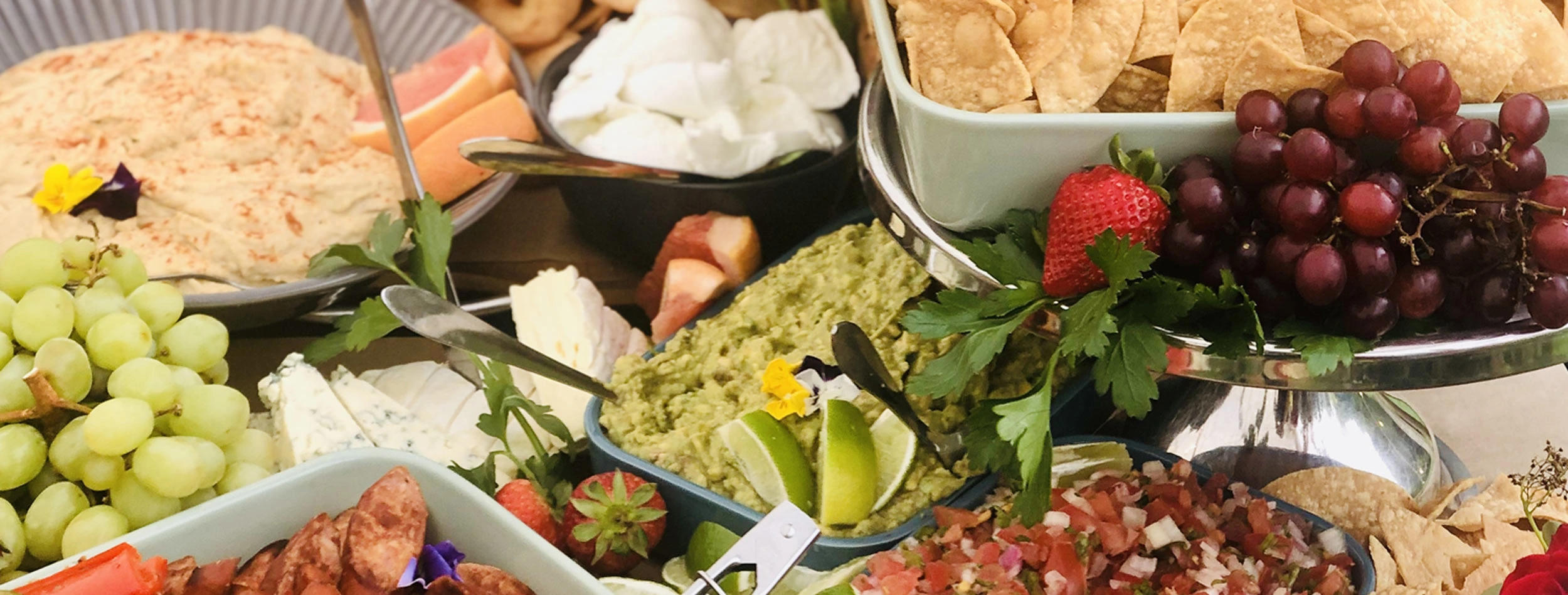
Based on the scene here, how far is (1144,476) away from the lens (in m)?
0.90

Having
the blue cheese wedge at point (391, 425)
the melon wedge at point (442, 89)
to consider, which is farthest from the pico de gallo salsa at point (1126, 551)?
the melon wedge at point (442, 89)

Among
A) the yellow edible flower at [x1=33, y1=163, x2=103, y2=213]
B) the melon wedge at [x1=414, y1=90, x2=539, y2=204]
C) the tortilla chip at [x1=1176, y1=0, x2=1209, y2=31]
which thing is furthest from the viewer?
the melon wedge at [x1=414, y1=90, x2=539, y2=204]

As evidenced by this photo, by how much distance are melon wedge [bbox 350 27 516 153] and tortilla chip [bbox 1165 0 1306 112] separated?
0.92m

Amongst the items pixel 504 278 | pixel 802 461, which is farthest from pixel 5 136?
pixel 802 461

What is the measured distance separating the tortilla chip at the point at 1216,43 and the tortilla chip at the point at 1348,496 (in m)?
0.35

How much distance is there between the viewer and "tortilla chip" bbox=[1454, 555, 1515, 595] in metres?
0.79

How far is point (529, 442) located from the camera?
105 centimetres

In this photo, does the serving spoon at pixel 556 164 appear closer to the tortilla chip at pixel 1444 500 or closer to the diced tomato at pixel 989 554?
the diced tomato at pixel 989 554

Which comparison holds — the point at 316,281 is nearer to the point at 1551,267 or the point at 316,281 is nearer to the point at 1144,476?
the point at 1144,476

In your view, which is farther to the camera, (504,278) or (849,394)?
(504,278)

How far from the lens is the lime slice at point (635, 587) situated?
0.87 metres

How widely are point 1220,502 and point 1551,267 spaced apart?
316 millimetres

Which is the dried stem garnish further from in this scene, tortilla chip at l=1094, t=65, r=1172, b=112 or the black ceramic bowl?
the black ceramic bowl

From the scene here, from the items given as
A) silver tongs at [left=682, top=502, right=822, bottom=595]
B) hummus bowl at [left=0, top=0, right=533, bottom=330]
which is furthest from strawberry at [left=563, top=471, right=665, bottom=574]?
hummus bowl at [left=0, top=0, right=533, bottom=330]
